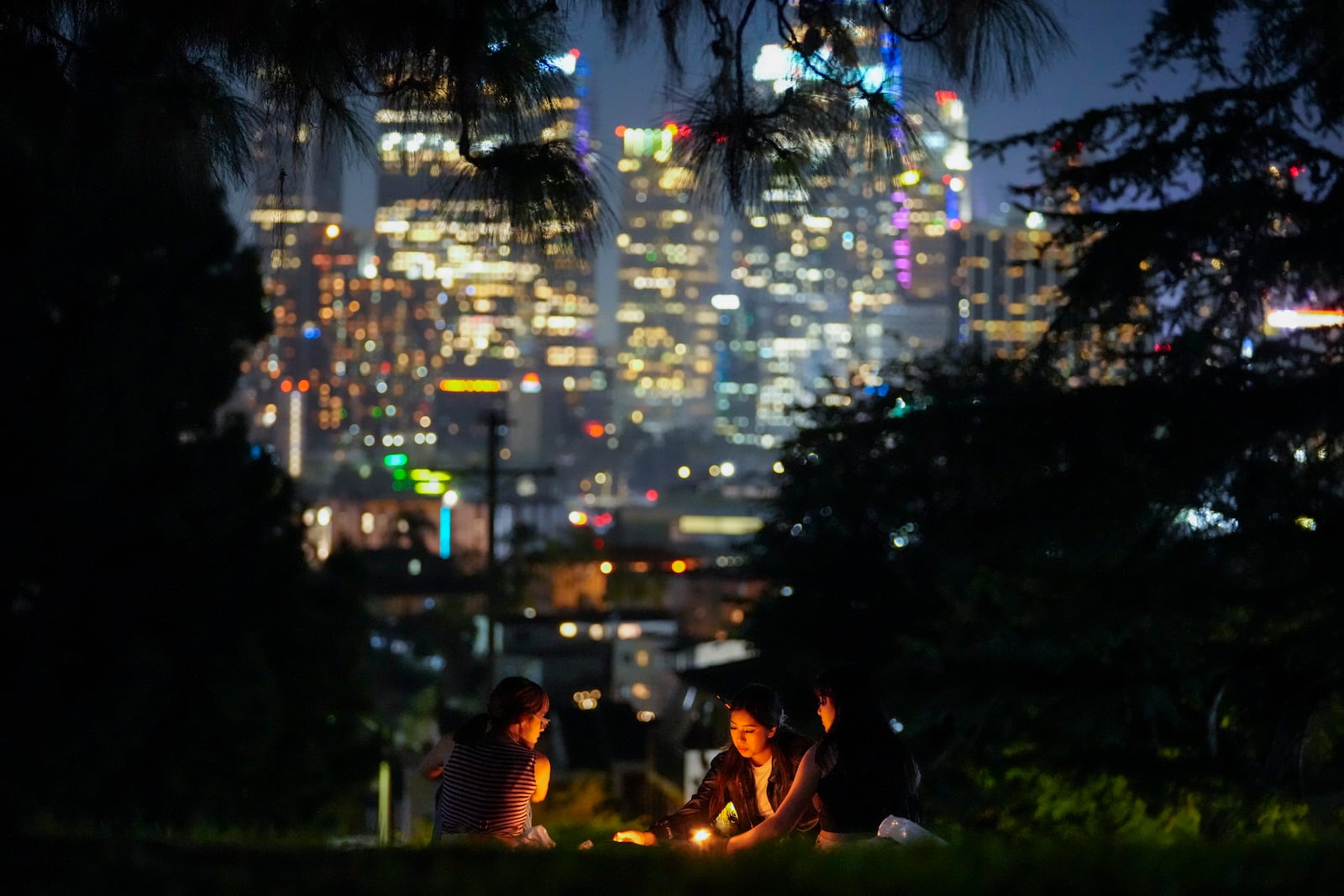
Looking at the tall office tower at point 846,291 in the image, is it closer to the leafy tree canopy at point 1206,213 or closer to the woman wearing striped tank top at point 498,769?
the leafy tree canopy at point 1206,213

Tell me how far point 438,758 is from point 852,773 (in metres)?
1.76

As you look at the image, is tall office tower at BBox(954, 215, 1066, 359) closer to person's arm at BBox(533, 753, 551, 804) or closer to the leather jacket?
the leather jacket

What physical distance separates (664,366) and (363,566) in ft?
496

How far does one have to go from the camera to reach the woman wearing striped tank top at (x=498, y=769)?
17.1ft

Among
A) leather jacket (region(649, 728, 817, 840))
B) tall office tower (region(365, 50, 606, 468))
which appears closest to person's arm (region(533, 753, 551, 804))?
leather jacket (region(649, 728, 817, 840))

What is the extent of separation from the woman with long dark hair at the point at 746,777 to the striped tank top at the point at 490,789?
0.51 m

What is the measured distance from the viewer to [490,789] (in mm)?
5238

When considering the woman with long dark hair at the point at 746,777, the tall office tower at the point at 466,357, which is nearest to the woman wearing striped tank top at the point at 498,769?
the woman with long dark hair at the point at 746,777

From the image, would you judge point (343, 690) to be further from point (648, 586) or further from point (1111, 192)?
point (648, 586)

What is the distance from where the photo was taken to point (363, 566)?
20.1 m

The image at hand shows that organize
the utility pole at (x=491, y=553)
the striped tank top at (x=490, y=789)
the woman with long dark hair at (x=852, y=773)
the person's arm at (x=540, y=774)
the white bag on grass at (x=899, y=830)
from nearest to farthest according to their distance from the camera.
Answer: the white bag on grass at (x=899, y=830), the woman with long dark hair at (x=852, y=773), the striped tank top at (x=490, y=789), the person's arm at (x=540, y=774), the utility pole at (x=491, y=553)

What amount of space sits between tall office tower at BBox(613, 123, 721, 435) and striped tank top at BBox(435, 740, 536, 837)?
149 metres

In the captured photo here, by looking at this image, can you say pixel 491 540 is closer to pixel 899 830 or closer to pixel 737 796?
pixel 737 796

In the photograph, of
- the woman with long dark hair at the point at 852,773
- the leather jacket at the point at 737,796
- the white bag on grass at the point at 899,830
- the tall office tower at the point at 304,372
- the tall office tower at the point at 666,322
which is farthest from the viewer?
the tall office tower at the point at 666,322
